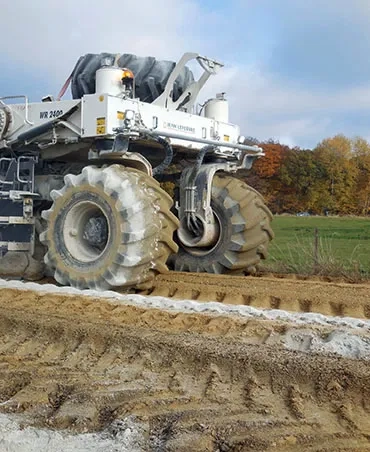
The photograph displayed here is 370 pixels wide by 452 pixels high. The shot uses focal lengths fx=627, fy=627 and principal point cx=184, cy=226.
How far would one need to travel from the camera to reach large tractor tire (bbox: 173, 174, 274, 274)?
916 cm

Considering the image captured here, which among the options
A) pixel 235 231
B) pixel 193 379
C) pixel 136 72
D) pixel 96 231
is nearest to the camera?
pixel 193 379

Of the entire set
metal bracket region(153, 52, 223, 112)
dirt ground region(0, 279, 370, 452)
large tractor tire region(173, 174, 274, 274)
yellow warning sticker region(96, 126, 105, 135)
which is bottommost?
dirt ground region(0, 279, 370, 452)

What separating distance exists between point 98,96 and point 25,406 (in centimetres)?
487

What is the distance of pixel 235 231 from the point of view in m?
9.11

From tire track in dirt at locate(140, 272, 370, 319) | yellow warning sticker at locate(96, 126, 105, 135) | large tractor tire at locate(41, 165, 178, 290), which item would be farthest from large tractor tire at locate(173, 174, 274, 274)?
yellow warning sticker at locate(96, 126, 105, 135)

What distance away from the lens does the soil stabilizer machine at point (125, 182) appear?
760cm

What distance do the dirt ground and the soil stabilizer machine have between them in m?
1.92

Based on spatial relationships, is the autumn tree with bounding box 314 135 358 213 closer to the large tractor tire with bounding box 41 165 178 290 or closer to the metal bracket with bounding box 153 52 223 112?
the metal bracket with bounding box 153 52 223 112

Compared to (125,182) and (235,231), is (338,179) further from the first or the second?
(125,182)

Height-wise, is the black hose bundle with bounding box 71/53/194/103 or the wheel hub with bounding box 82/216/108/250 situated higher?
the black hose bundle with bounding box 71/53/194/103

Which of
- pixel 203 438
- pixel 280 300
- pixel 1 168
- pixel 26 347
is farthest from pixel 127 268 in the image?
pixel 203 438

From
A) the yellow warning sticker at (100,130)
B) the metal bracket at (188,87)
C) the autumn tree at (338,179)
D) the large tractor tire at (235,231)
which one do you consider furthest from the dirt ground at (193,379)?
the autumn tree at (338,179)

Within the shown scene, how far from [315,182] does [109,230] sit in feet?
173

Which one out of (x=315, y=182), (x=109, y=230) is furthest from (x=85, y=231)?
(x=315, y=182)
